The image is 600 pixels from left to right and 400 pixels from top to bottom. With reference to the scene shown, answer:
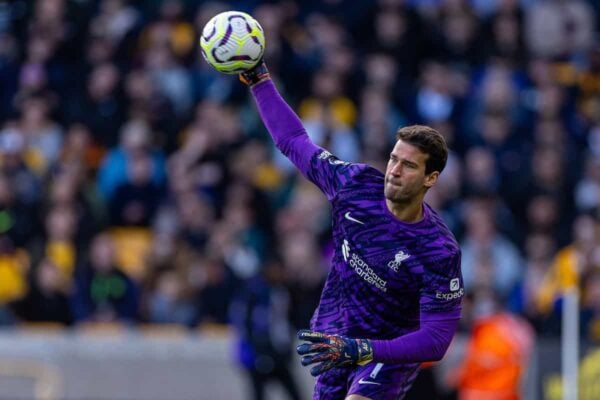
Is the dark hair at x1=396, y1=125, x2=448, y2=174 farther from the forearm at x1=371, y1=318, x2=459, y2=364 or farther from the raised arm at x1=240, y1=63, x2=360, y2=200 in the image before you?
the forearm at x1=371, y1=318, x2=459, y2=364

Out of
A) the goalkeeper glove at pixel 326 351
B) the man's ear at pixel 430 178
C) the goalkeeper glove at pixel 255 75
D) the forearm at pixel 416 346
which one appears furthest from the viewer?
the goalkeeper glove at pixel 255 75

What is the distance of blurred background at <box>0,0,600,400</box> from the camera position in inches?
555

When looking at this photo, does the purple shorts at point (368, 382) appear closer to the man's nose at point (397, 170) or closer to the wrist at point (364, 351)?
the wrist at point (364, 351)

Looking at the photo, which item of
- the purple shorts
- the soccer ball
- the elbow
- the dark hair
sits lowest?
the purple shorts

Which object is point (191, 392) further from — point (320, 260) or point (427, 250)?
point (427, 250)

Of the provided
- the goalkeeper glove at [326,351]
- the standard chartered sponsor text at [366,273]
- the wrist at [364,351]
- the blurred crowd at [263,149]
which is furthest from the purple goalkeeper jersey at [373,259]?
the blurred crowd at [263,149]

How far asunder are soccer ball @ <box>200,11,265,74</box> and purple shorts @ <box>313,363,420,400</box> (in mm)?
Answer: 1843

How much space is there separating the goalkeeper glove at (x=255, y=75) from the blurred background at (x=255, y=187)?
224 inches

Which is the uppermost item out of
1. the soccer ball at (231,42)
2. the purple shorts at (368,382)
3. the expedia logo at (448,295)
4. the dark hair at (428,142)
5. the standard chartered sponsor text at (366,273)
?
the soccer ball at (231,42)

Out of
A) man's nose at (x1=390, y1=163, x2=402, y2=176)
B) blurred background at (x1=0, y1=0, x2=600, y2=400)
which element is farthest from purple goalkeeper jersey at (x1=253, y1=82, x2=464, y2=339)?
blurred background at (x1=0, y1=0, x2=600, y2=400)

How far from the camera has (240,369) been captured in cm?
1440

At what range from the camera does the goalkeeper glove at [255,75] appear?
26.8ft

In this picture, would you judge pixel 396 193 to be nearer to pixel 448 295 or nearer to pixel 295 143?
pixel 448 295

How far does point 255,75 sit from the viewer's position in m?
8.19
